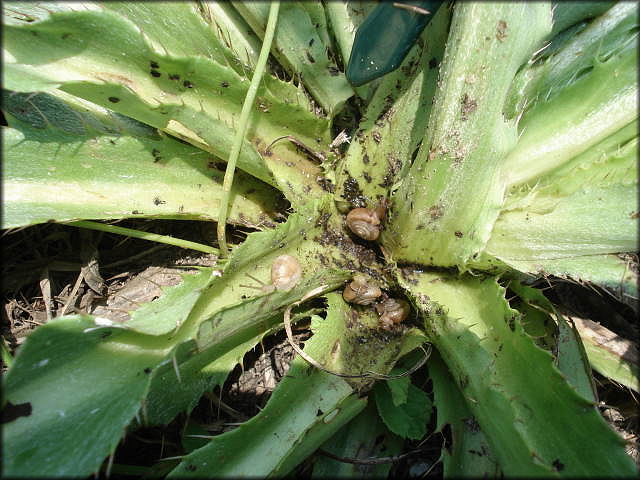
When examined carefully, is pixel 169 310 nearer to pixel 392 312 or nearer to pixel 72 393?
pixel 72 393

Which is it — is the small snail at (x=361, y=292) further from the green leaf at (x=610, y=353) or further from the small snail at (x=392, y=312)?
the green leaf at (x=610, y=353)

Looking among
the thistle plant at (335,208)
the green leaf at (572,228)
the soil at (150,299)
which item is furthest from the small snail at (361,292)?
the green leaf at (572,228)

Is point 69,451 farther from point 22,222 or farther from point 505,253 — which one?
point 505,253

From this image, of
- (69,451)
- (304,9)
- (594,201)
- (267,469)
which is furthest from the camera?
(304,9)

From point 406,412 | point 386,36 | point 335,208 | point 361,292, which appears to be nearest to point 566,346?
point 406,412

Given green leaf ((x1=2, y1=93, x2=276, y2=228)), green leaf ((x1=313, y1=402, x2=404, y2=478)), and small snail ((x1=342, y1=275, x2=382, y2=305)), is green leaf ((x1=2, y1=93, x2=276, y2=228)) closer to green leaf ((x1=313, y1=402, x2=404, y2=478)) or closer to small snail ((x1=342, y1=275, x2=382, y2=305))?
small snail ((x1=342, y1=275, x2=382, y2=305))

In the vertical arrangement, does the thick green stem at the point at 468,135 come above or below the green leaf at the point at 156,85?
below

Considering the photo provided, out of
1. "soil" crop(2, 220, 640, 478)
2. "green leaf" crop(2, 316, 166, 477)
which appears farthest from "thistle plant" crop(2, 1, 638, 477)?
"soil" crop(2, 220, 640, 478)

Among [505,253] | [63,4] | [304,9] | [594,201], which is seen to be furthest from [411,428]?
[63,4]
